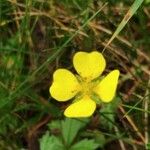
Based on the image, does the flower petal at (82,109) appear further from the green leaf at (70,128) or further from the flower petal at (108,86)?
the green leaf at (70,128)

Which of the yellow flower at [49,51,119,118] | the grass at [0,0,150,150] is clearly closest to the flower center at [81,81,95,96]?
the yellow flower at [49,51,119,118]

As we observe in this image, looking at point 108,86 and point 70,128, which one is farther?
point 70,128

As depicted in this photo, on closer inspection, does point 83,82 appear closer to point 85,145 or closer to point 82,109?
point 82,109

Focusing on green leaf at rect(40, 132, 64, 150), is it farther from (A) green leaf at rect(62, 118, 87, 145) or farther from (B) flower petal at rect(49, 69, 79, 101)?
(B) flower petal at rect(49, 69, 79, 101)

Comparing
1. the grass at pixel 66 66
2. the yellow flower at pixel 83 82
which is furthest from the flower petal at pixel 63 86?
the grass at pixel 66 66

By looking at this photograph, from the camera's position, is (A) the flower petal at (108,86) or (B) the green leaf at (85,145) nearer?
(A) the flower petal at (108,86)

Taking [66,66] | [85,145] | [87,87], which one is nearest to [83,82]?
[87,87]
